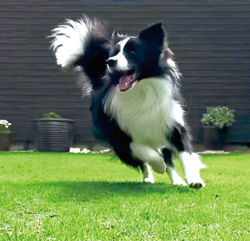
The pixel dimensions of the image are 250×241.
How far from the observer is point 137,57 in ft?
12.6

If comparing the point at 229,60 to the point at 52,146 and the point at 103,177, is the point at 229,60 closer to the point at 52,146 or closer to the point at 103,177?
the point at 52,146

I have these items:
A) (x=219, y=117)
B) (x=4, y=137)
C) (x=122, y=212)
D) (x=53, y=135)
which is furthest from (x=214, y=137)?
(x=122, y=212)

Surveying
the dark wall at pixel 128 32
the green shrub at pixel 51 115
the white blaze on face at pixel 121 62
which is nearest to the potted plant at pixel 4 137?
the dark wall at pixel 128 32

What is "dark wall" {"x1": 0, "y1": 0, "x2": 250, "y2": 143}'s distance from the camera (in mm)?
10430

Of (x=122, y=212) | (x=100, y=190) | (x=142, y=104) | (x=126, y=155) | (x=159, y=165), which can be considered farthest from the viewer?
(x=126, y=155)

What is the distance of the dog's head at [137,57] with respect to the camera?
3756 millimetres

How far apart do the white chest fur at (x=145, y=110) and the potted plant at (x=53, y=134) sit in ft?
18.0

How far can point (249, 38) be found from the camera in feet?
34.4

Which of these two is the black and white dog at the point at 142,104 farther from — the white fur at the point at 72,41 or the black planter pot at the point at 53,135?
the black planter pot at the point at 53,135

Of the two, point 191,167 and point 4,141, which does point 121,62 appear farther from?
point 4,141

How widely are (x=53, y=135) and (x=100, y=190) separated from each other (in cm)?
593

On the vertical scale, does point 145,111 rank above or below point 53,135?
above

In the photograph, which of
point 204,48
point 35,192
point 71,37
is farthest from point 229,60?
point 35,192

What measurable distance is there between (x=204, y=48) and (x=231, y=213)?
321 inches
